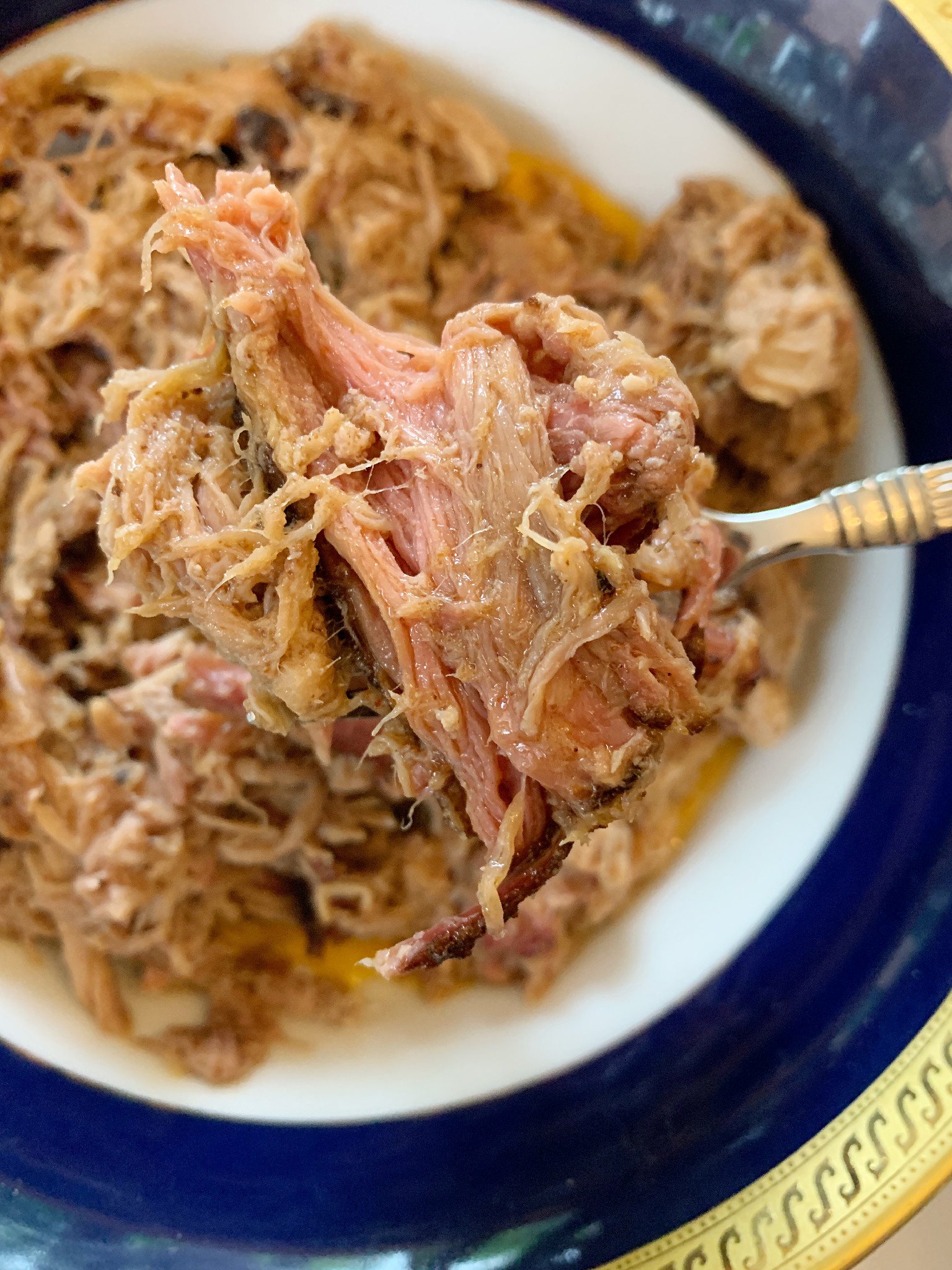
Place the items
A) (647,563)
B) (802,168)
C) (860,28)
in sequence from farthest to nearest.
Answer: (802,168) → (860,28) → (647,563)

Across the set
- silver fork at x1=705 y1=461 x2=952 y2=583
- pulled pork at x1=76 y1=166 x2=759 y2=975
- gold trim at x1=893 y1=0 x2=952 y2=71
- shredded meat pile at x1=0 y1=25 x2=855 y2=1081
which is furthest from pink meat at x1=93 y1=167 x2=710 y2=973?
gold trim at x1=893 y1=0 x2=952 y2=71

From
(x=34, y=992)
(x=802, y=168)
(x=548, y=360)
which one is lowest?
(x=34, y=992)

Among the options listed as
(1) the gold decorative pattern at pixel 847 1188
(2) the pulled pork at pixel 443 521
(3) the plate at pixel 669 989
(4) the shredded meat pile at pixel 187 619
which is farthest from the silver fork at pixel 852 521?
(1) the gold decorative pattern at pixel 847 1188

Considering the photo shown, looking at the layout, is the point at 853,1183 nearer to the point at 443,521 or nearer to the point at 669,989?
the point at 669,989

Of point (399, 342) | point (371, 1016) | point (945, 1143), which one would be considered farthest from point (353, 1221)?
point (399, 342)

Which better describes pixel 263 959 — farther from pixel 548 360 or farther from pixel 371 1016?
pixel 548 360

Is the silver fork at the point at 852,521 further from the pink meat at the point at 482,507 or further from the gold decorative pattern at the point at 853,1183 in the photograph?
the gold decorative pattern at the point at 853,1183

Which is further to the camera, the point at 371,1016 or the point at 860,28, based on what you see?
the point at 371,1016

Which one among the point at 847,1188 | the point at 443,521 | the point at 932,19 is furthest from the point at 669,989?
the point at 932,19
